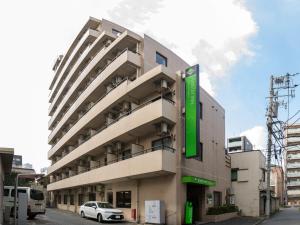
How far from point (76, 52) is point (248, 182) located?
28.8m

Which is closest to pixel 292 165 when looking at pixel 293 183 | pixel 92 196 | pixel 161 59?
pixel 293 183

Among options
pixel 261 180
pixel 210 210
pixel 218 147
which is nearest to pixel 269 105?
pixel 218 147

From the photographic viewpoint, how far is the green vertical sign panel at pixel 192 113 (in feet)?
93.5

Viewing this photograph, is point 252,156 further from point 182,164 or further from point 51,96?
point 51,96

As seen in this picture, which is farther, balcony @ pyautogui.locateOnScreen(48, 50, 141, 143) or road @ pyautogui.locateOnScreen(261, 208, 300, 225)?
balcony @ pyautogui.locateOnScreen(48, 50, 141, 143)

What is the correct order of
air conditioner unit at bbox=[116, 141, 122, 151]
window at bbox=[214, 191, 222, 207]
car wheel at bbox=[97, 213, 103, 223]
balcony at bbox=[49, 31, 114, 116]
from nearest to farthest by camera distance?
car wheel at bbox=[97, 213, 103, 223]
air conditioner unit at bbox=[116, 141, 122, 151]
window at bbox=[214, 191, 222, 207]
balcony at bbox=[49, 31, 114, 116]

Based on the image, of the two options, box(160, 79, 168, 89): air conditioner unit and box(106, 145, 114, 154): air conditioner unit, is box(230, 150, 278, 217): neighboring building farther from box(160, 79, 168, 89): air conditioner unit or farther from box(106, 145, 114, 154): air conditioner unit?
box(160, 79, 168, 89): air conditioner unit

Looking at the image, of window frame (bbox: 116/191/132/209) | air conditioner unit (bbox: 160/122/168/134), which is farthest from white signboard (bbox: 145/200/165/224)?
air conditioner unit (bbox: 160/122/168/134)

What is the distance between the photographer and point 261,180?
44812 mm

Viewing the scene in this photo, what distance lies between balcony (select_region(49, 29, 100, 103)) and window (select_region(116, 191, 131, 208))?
22088 millimetres

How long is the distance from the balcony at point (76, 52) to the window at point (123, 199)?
2209 cm

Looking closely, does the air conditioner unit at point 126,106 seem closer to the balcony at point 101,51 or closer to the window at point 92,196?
the balcony at point 101,51

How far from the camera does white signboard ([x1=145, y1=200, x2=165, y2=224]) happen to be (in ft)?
93.9

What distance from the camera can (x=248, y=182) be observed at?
143 ft
